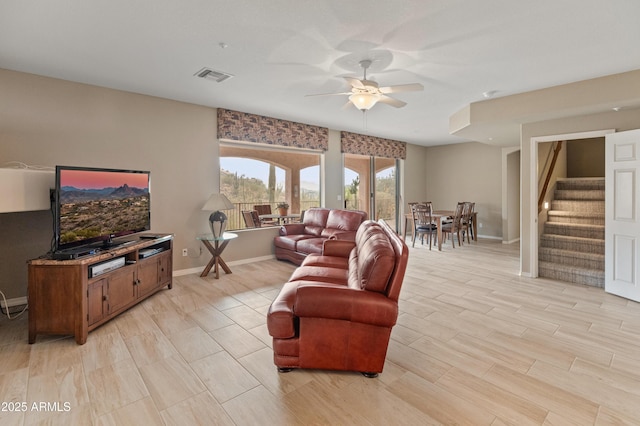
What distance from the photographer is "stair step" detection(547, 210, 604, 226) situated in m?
4.90

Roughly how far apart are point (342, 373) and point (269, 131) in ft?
14.5

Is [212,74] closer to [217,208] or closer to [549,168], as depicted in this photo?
[217,208]

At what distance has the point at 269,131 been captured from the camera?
18.2ft

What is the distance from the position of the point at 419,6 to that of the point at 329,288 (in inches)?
85.0

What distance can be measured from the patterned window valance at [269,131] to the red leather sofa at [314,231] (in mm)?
1432

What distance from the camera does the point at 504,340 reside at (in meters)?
2.68

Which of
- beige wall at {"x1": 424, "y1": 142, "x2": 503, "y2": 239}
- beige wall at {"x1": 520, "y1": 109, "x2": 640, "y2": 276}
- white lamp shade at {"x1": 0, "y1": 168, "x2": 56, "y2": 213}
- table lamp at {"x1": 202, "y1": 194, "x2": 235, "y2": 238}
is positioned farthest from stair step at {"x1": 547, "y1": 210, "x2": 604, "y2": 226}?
white lamp shade at {"x1": 0, "y1": 168, "x2": 56, "y2": 213}

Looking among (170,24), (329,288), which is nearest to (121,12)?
(170,24)

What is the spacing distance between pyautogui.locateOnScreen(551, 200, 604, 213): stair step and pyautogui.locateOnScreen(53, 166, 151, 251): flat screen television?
6.69 m

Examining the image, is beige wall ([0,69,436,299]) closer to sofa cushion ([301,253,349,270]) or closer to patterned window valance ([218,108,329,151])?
patterned window valance ([218,108,329,151])

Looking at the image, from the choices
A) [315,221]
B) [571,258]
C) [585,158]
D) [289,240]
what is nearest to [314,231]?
[315,221]

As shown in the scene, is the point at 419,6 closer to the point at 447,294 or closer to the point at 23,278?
the point at 447,294

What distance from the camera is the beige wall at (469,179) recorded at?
7895mm

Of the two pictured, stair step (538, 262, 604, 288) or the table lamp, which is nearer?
stair step (538, 262, 604, 288)
